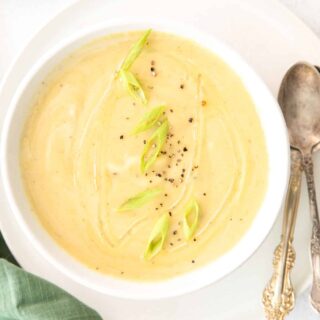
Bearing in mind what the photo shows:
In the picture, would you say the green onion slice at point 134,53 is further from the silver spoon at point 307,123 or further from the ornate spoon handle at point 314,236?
the ornate spoon handle at point 314,236

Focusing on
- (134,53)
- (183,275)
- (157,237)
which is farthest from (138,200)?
(134,53)

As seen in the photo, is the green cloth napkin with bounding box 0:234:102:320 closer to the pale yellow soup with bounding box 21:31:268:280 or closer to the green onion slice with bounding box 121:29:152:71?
the pale yellow soup with bounding box 21:31:268:280

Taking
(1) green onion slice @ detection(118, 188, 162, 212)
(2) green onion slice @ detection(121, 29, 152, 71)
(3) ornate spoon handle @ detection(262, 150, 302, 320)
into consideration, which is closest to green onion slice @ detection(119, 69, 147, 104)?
(2) green onion slice @ detection(121, 29, 152, 71)

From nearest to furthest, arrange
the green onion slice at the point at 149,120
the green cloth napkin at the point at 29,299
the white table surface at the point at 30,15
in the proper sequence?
the green onion slice at the point at 149,120
the green cloth napkin at the point at 29,299
the white table surface at the point at 30,15

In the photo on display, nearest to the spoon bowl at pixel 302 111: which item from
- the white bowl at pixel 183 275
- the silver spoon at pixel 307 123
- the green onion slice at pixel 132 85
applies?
the silver spoon at pixel 307 123

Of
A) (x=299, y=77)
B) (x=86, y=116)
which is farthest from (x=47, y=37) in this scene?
(x=299, y=77)
